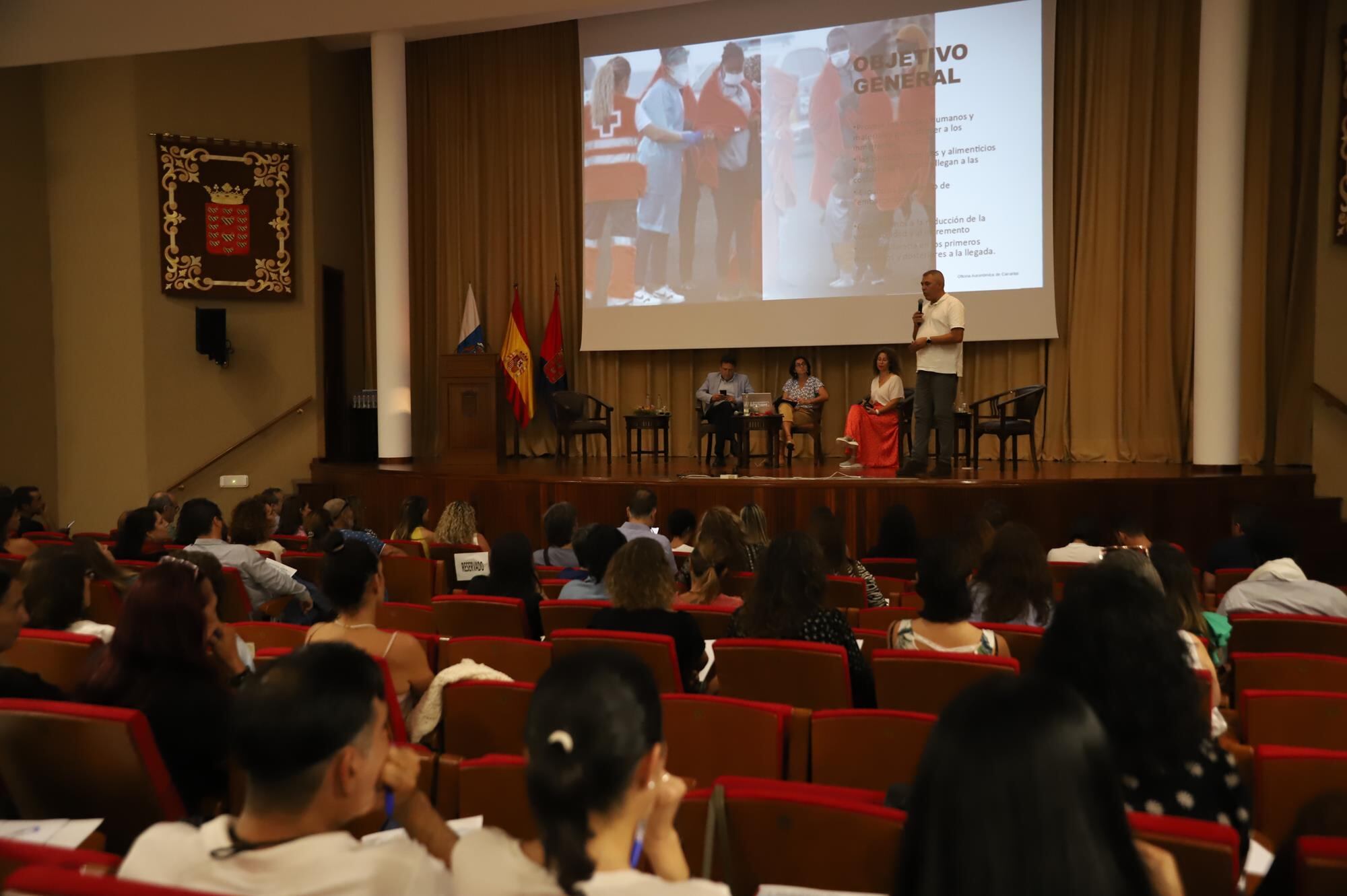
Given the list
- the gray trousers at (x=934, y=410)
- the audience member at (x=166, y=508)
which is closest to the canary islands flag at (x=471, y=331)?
the audience member at (x=166, y=508)

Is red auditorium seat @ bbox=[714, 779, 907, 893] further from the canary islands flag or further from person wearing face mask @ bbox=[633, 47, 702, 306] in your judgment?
the canary islands flag

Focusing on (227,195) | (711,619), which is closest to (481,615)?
(711,619)

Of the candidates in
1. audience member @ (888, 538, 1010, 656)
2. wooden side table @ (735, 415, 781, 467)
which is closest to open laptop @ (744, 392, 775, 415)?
wooden side table @ (735, 415, 781, 467)

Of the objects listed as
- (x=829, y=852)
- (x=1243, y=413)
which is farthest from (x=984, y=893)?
(x=1243, y=413)

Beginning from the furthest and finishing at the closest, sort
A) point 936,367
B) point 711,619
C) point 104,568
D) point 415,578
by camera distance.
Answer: point 936,367 → point 415,578 → point 104,568 → point 711,619

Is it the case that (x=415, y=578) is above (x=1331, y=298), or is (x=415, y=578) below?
below

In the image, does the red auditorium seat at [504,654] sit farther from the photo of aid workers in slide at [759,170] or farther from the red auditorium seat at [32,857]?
the photo of aid workers in slide at [759,170]

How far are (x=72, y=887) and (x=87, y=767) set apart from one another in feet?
3.13

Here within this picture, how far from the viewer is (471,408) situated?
1089cm

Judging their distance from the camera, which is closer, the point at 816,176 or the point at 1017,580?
the point at 1017,580

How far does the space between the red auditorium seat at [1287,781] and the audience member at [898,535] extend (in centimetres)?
380

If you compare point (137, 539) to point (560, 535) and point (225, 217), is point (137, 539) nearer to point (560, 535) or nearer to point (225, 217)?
point (560, 535)

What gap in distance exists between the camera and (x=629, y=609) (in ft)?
11.1

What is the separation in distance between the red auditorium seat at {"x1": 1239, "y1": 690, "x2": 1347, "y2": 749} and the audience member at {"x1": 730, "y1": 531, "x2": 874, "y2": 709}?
3.34 ft
